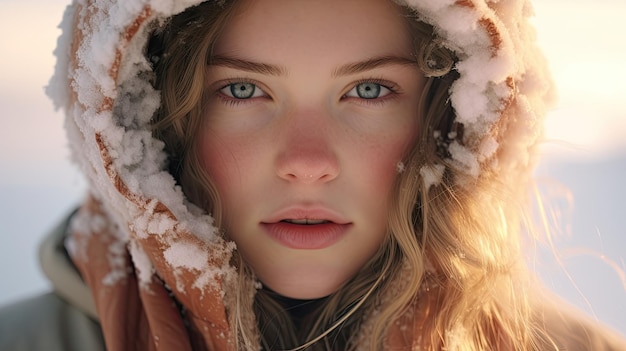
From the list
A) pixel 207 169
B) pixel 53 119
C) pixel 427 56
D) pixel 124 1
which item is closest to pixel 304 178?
pixel 207 169

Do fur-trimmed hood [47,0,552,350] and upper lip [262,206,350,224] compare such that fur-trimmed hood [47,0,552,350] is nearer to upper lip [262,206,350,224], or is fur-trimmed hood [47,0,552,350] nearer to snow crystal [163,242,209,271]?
snow crystal [163,242,209,271]

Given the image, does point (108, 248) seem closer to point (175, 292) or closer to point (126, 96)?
point (175, 292)

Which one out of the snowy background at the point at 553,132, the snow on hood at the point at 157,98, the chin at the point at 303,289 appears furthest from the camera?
the snowy background at the point at 553,132

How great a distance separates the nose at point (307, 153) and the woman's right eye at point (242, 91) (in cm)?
12

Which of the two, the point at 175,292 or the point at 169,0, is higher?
the point at 169,0

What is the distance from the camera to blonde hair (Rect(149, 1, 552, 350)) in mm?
1523

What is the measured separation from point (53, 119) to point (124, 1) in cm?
290

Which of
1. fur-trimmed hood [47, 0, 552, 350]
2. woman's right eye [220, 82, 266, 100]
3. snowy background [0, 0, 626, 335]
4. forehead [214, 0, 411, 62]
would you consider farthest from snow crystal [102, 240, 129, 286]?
snowy background [0, 0, 626, 335]

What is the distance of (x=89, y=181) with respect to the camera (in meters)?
1.63

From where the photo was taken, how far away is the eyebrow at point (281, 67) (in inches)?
57.0

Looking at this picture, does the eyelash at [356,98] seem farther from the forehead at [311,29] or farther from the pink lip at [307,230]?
the pink lip at [307,230]

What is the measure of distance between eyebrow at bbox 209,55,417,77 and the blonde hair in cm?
4

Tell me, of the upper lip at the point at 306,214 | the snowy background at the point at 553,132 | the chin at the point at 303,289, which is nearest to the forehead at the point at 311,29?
the upper lip at the point at 306,214

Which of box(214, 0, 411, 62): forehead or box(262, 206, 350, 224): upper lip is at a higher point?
box(214, 0, 411, 62): forehead
